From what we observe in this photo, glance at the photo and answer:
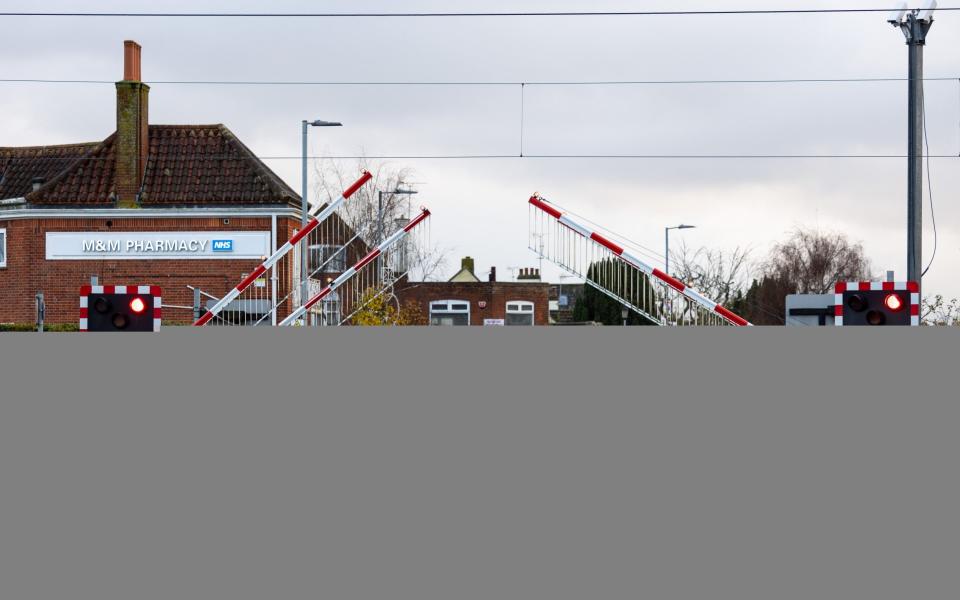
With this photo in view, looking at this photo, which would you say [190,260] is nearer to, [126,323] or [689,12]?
[689,12]

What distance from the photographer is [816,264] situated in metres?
39.5

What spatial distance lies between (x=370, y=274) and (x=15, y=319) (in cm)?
1980

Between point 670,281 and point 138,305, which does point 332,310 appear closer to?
point 670,281

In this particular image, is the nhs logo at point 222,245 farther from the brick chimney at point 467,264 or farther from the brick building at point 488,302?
the brick chimney at point 467,264

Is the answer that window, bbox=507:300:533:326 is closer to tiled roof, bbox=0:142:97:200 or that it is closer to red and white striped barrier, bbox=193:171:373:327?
tiled roof, bbox=0:142:97:200

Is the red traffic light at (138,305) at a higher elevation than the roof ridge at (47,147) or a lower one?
lower

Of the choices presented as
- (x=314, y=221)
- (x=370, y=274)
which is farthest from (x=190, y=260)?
(x=314, y=221)

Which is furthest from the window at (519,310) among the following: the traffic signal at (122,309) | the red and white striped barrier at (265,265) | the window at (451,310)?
the traffic signal at (122,309)

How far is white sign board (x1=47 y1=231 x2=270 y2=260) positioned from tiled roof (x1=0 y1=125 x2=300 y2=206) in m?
1.02

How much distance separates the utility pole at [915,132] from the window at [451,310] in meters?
40.9

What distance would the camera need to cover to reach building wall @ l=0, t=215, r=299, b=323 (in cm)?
3625

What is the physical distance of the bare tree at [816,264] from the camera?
128 ft

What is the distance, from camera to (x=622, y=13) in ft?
56.1

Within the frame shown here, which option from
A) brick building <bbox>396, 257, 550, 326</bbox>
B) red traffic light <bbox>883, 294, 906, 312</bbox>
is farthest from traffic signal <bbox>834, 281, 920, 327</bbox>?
brick building <bbox>396, 257, 550, 326</bbox>
